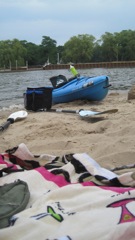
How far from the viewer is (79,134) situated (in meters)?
4.43

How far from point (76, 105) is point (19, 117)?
252cm

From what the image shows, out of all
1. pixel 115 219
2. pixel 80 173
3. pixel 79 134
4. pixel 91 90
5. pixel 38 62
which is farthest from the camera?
pixel 38 62

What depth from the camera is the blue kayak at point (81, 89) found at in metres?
8.09

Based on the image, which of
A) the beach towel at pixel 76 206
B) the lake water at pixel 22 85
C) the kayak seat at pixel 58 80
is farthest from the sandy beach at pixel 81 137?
the lake water at pixel 22 85

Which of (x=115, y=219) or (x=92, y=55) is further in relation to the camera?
(x=92, y=55)

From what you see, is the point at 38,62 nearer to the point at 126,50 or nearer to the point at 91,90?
the point at 126,50

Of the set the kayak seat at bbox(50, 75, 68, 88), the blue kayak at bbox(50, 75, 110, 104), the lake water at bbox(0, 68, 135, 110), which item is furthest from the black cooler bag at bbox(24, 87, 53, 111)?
the lake water at bbox(0, 68, 135, 110)

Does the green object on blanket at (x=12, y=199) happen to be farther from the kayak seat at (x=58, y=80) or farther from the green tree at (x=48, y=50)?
the green tree at (x=48, y=50)

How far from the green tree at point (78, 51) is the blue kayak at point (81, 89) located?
282 ft

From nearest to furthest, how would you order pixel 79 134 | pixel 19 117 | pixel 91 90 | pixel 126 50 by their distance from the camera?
pixel 79 134
pixel 19 117
pixel 91 90
pixel 126 50

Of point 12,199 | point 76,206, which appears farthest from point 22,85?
point 76,206

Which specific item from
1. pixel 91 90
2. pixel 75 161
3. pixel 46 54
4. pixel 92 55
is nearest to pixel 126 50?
pixel 92 55

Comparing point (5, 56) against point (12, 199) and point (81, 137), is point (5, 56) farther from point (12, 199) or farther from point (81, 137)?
point (12, 199)

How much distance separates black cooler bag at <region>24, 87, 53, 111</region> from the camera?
706 cm
